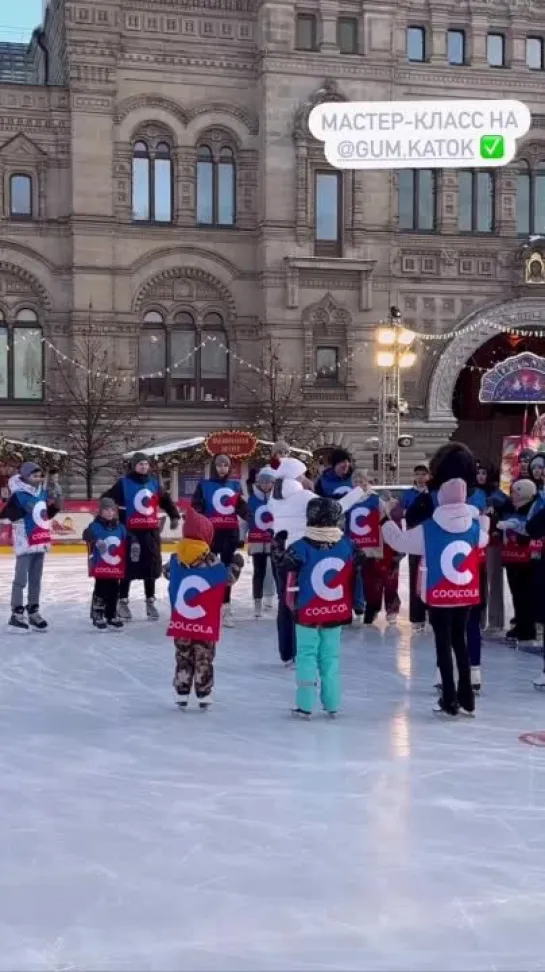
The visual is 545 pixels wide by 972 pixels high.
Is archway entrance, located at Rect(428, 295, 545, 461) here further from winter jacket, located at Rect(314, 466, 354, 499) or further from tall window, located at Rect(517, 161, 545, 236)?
winter jacket, located at Rect(314, 466, 354, 499)

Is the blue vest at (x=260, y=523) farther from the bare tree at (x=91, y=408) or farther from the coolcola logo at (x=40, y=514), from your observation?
the bare tree at (x=91, y=408)

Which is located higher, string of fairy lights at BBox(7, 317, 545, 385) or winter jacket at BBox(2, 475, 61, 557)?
string of fairy lights at BBox(7, 317, 545, 385)

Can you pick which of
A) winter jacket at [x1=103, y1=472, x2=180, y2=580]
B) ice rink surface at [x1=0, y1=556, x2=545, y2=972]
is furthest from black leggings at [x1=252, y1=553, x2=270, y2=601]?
ice rink surface at [x1=0, y1=556, x2=545, y2=972]

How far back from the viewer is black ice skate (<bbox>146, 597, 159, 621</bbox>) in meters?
11.8

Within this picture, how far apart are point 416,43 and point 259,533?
2243 centimetres

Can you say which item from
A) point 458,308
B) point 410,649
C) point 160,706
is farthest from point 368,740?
point 458,308

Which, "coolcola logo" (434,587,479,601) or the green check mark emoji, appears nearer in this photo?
"coolcola logo" (434,587,479,601)

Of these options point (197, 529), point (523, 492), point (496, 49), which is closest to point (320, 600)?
point (197, 529)

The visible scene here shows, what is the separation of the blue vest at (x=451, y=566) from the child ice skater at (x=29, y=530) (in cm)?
467

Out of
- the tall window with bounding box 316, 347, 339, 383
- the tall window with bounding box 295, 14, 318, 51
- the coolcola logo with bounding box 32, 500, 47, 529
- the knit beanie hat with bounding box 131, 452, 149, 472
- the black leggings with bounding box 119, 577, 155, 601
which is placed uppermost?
the tall window with bounding box 295, 14, 318, 51

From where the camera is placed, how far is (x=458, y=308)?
30.3 meters

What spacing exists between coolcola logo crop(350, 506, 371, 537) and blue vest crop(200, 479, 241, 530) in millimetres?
1139

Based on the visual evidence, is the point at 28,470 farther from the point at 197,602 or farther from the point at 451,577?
the point at 451,577

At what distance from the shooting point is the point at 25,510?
10.8 metres
